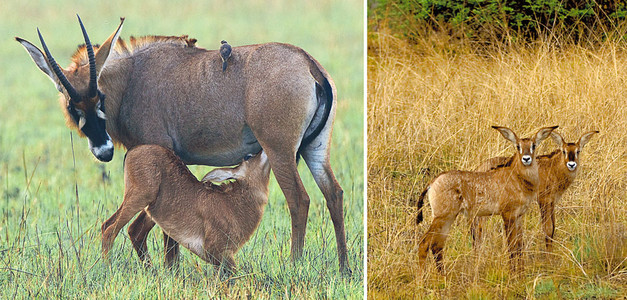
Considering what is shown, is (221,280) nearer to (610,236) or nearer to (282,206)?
(282,206)

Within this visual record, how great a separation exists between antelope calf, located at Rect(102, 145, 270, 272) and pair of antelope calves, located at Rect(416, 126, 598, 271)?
3.81 ft

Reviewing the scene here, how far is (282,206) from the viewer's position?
595 cm

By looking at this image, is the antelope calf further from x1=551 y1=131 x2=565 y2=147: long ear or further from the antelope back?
x1=551 y1=131 x2=565 y2=147: long ear

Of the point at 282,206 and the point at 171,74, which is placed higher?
the point at 171,74

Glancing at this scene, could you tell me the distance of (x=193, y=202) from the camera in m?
4.84

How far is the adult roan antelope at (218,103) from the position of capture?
16.1 ft

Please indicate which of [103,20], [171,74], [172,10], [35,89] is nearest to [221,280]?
[171,74]

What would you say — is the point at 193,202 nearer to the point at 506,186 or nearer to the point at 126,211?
the point at 126,211

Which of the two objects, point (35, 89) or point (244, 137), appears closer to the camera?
point (244, 137)

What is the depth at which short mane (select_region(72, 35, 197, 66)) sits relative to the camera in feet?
15.7

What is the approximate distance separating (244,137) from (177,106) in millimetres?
406

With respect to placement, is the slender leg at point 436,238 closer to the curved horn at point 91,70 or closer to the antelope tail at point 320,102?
the antelope tail at point 320,102

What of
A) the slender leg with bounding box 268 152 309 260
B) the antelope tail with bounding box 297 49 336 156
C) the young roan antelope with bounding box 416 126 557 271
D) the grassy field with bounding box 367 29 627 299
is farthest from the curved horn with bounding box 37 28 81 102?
the grassy field with bounding box 367 29 627 299

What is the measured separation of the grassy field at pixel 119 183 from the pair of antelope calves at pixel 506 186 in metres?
0.52
